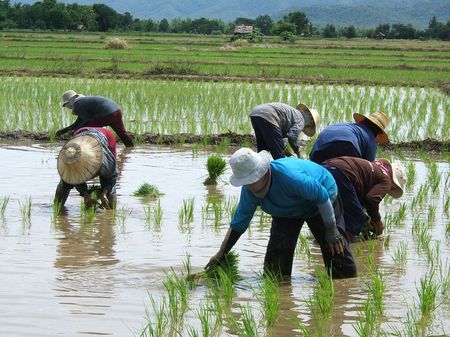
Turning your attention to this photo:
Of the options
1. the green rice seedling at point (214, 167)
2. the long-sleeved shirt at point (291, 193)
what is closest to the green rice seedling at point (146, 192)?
the green rice seedling at point (214, 167)

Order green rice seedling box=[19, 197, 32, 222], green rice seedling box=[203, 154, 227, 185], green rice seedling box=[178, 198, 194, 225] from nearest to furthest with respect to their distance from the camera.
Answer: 1. green rice seedling box=[19, 197, 32, 222]
2. green rice seedling box=[178, 198, 194, 225]
3. green rice seedling box=[203, 154, 227, 185]

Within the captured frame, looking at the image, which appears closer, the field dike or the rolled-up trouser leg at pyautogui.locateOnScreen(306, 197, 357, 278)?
the rolled-up trouser leg at pyautogui.locateOnScreen(306, 197, 357, 278)

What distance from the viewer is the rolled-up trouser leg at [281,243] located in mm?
4824

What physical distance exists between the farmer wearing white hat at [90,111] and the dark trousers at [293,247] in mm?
4678

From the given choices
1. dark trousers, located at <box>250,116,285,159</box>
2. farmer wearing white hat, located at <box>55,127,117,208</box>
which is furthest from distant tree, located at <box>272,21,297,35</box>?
farmer wearing white hat, located at <box>55,127,117,208</box>

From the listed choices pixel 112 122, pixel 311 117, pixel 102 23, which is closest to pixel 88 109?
pixel 112 122

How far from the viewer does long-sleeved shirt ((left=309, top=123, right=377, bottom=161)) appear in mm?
5902

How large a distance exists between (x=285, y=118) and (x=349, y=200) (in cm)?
209

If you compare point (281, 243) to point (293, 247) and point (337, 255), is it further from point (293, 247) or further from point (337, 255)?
point (337, 255)

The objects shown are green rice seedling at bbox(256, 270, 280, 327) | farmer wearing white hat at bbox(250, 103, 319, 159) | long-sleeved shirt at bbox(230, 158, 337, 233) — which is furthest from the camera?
farmer wearing white hat at bbox(250, 103, 319, 159)

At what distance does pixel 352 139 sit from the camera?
5875mm

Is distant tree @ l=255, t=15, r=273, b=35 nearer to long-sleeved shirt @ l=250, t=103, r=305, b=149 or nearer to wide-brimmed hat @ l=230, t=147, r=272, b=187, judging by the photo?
long-sleeved shirt @ l=250, t=103, r=305, b=149

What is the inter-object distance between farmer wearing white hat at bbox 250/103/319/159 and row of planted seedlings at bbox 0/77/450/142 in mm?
3853

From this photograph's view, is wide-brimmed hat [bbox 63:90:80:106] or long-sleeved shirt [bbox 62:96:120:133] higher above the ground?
wide-brimmed hat [bbox 63:90:80:106]
